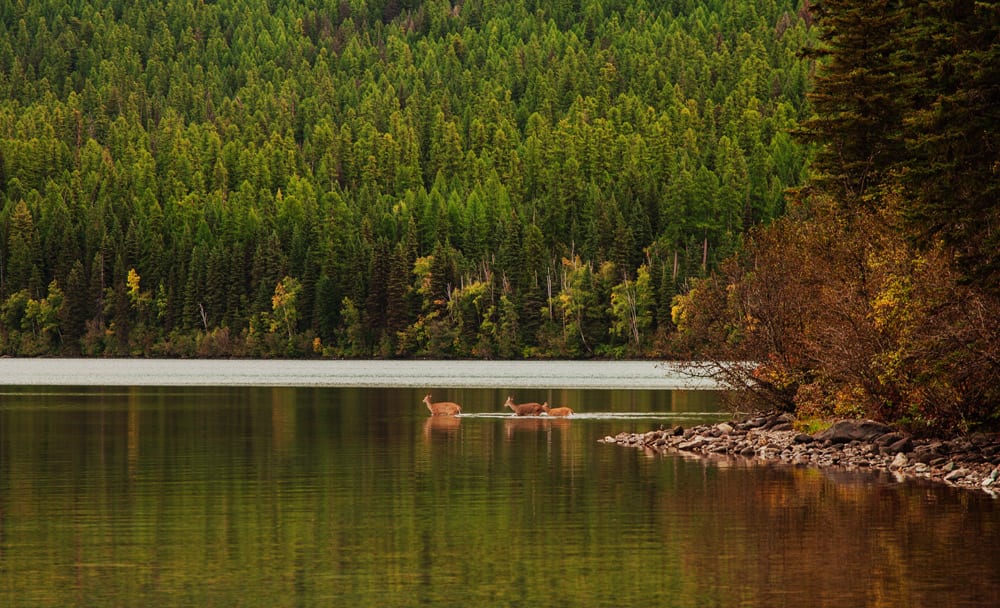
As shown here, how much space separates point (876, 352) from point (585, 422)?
61.5ft

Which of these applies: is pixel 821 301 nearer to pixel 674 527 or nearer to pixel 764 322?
pixel 764 322

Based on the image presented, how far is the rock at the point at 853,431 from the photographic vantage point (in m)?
43.2

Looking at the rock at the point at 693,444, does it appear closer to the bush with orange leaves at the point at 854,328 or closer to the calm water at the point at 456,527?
the calm water at the point at 456,527

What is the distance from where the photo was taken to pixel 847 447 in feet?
140

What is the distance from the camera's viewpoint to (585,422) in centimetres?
5922

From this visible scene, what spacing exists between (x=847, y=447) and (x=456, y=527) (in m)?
17.5

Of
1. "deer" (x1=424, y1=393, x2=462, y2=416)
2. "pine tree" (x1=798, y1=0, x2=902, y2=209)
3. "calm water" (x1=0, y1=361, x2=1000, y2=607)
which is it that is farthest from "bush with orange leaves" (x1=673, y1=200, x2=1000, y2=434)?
"deer" (x1=424, y1=393, x2=462, y2=416)

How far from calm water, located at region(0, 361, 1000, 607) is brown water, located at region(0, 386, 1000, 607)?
6 cm

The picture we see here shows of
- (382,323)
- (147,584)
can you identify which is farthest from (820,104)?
(382,323)

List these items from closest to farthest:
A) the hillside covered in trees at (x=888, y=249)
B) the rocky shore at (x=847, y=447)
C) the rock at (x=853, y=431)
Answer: the hillside covered in trees at (x=888, y=249) → the rocky shore at (x=847, y=447) → the rock at (x=853, y=431)

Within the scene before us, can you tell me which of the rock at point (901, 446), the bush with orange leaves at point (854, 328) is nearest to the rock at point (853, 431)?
the bush with orange leaves at point (854, 328)

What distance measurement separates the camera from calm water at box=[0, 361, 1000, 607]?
22.0m

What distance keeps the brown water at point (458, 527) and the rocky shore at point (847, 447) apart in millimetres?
1800

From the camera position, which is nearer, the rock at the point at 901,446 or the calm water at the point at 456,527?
→ the calm water at the point at 456,527
